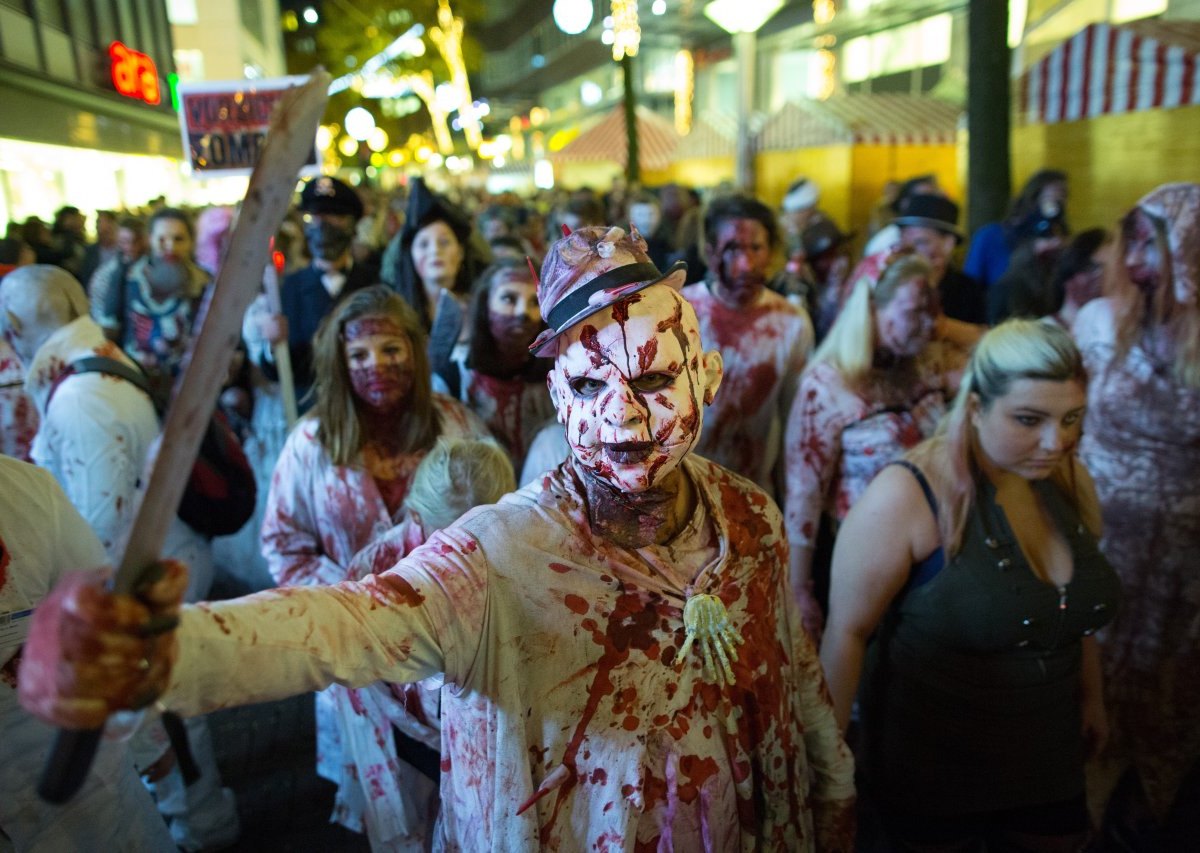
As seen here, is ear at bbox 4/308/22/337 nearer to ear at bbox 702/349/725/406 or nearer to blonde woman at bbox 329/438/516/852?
blonde woman at bbox 329/438/516/852

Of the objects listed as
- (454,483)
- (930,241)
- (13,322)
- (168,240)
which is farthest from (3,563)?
(930,241)

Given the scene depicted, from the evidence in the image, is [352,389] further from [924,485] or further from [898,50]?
[898,50]

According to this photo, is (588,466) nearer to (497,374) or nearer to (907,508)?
(907,508)

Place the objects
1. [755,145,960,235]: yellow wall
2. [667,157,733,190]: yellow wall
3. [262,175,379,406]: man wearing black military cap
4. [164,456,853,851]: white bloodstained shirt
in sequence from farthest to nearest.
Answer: [667,157,733,190]: yellow wall
[755,145,960,235]: yellow wall
[262,175,379,406]: man wearing black military cap
[164,456,853,851]: white bloodstained shirt

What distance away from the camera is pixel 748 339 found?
3881mm

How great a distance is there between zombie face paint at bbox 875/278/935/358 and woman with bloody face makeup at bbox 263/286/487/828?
1.80 metres

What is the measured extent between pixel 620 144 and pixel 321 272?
2044 centimetres

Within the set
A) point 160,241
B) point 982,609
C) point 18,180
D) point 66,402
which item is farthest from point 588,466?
point 18,180

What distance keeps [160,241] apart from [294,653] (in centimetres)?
545

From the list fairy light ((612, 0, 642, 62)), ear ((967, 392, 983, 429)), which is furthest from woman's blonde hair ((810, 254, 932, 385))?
fairy light ((612, 0, 642, 62))

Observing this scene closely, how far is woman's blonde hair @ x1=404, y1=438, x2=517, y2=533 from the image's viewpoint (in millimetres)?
2219

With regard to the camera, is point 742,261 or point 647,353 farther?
point 742,261

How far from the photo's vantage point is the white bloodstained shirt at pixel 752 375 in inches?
149

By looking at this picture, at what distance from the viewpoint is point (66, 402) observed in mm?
2855
